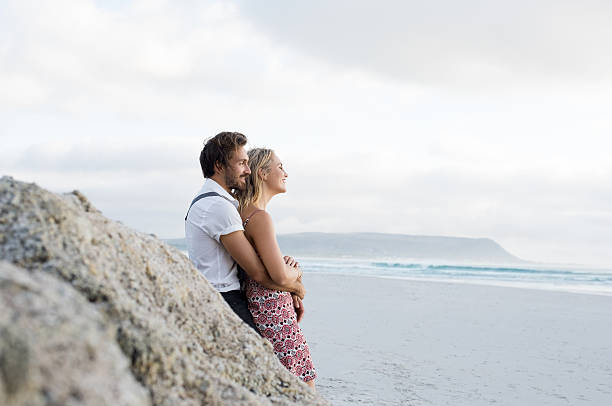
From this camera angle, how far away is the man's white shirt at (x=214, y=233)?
313 centimetres

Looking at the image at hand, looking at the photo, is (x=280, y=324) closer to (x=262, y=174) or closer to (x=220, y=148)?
(x=262, y=174)

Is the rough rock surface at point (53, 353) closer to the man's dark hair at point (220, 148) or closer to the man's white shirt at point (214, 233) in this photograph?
the man's white shirt at point (214, 233)

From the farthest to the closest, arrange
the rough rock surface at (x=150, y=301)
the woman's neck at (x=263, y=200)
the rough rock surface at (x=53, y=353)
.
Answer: the woman's neck at (x=263, y=200), the rough rock surface at (x=150, y=301), the rough rock surface at (x=53, y=353)

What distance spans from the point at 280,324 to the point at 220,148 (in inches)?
44.5

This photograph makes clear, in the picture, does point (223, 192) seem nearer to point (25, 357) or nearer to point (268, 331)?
point (268, 331)

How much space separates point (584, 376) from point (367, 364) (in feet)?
8.49

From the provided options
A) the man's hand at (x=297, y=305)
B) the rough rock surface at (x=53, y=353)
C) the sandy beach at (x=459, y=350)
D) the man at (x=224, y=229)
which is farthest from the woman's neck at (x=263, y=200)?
the sandy beach at (x=459, y=350)

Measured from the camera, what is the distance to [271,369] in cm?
220

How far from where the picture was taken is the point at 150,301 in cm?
191

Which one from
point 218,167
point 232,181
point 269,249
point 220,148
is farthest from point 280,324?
point 220,148

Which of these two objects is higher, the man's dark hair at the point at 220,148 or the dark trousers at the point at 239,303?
the man's dark hair at the point at 220,148

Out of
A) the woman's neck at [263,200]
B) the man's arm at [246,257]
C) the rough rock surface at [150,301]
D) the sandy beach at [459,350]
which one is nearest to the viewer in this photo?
the rough rock surface at [150,301]

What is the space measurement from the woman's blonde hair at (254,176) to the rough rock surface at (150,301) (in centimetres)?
117

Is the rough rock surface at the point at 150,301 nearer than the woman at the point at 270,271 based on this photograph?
Yes
